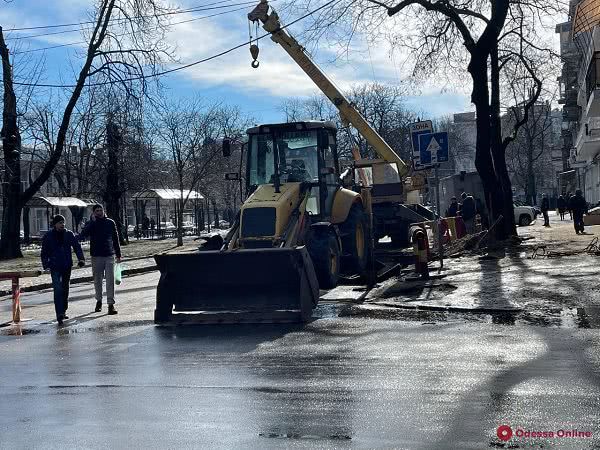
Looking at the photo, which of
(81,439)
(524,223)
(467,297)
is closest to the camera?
(81,439)

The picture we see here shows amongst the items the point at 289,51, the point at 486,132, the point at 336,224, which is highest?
the point at 289,51

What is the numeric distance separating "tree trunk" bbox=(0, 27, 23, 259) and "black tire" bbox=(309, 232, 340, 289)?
22.5 m

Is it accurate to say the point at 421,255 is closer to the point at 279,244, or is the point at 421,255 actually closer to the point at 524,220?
the point at 279,244

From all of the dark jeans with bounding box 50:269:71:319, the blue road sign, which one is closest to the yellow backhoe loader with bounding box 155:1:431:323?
the blue road sign

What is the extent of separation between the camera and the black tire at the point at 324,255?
1523 cm

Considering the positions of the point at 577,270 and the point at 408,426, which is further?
the point at 577,270

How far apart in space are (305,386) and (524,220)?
42.6 metres

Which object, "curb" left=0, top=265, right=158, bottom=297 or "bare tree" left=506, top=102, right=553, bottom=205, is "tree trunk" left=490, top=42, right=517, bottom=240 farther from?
"bare tree" left=506, top=102, right=553, bottom=205

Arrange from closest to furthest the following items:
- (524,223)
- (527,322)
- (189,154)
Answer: (527,322)
(524,223)
(189,154)

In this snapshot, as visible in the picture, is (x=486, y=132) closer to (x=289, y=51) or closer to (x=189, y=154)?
(x=289, y=51)

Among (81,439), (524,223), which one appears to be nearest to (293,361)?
(81,439)

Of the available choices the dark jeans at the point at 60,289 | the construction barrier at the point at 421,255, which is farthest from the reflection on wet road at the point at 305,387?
the construction barrier at the point at 421,255

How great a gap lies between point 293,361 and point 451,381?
2.04 metres

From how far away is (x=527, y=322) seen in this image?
446 inches
